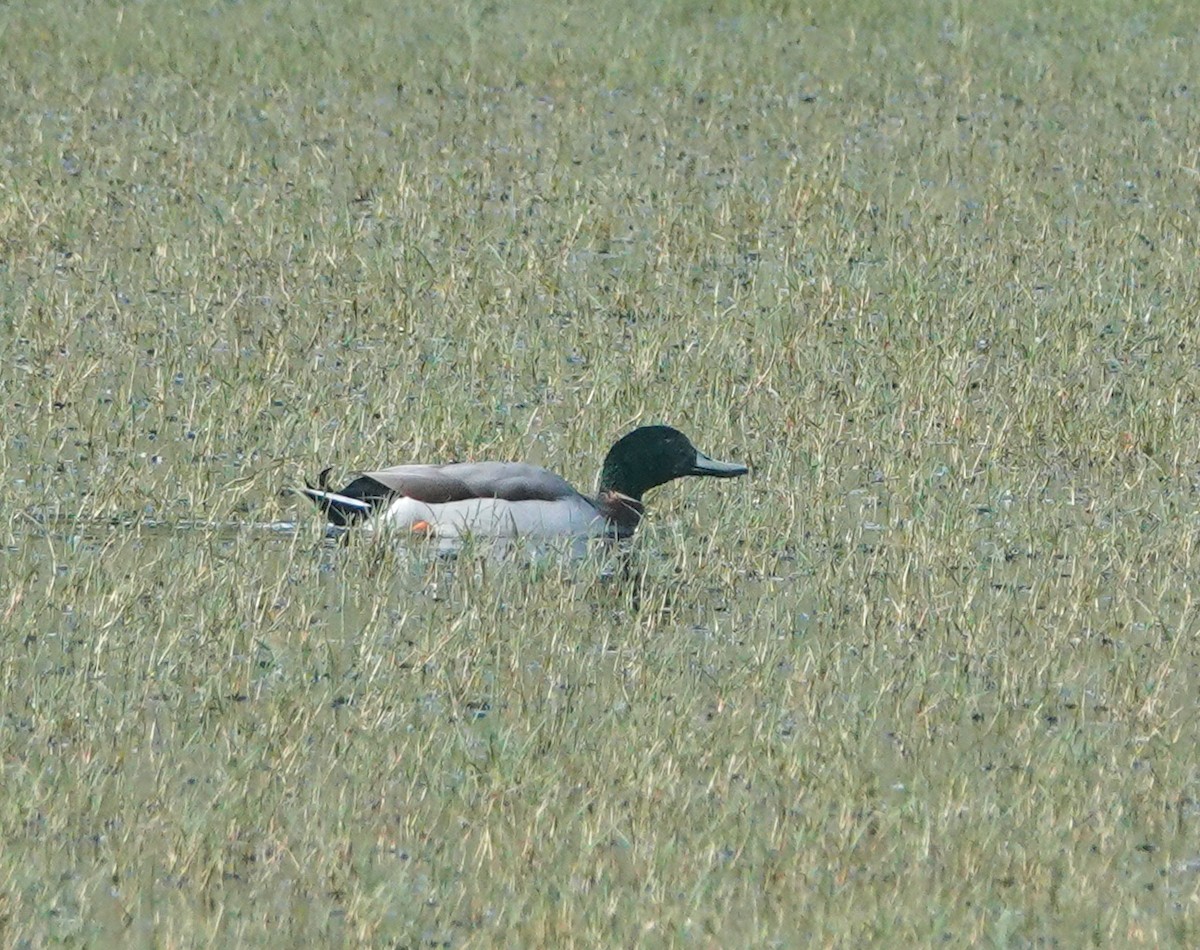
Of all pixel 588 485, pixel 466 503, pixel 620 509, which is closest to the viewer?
pixel 466 503

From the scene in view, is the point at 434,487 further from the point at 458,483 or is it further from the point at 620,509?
the point at 620,509

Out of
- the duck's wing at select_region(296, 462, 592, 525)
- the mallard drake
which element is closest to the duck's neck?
the mallard drake

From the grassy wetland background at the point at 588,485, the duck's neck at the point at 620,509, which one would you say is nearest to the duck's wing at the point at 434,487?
the grassy wetland background at the point at 588,485

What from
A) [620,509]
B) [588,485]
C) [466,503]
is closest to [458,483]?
[466,503]

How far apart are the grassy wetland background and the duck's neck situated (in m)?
0.13

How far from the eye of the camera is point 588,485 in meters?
10.5

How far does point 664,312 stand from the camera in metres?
13.5

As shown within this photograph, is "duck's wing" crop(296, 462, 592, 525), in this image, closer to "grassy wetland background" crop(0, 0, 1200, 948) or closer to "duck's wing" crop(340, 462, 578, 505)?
"duck's wing" crop(340, 462, 578, 505)

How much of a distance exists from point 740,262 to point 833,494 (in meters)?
5.43

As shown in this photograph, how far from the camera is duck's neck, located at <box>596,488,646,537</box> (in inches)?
384

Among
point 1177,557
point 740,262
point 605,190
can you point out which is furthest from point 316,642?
point 605,190

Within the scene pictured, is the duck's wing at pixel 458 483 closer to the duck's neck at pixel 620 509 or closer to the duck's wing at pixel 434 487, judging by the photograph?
the duck's wing at pixel 434 487

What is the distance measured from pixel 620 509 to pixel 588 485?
2.40ft

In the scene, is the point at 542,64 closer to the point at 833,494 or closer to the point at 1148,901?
the point at 833,494
